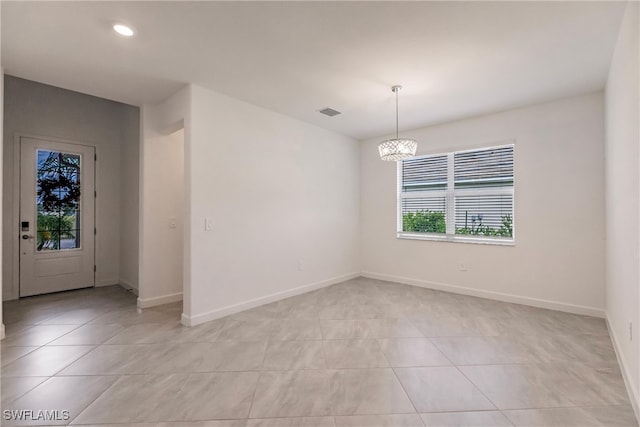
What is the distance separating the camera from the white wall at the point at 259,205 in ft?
10.9

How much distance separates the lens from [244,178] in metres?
3.75

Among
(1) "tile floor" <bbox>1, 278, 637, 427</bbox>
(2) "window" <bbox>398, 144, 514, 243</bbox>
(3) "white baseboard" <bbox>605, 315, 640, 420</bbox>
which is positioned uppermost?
(2) "window" <bbox>398, 144, 514, 243</bbox>

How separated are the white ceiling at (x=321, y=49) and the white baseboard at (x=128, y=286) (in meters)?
Answer: 2.82

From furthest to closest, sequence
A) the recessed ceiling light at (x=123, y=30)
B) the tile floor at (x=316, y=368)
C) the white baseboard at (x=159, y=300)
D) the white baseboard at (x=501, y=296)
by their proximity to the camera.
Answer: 1. the white baseboard at (x=159, y=300)
2. the white baseboard at (x=501, y=296)
3. the recessed ceiling light at (x=123, y=30)
4. the tile floor at (x=316, y=368)

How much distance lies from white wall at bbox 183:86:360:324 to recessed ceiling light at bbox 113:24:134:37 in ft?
3.15

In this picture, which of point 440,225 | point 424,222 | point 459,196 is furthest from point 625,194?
point 424,222

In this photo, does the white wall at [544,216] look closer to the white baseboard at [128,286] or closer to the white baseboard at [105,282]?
the white baseboard at [128,286]

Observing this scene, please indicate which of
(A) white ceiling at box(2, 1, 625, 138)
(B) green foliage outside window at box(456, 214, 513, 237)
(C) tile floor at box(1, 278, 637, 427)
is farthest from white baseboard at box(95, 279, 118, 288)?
(B) green foliage outside window at box(456, 214, 513, 237)

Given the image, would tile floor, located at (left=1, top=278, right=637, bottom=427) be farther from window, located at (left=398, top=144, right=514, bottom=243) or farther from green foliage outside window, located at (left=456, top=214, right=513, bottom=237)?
window, located at (left=398, top=144, right=514, bottom=243)

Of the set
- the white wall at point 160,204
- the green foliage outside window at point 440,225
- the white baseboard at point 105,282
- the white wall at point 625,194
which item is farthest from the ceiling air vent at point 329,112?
the white baseboard at point 105,282

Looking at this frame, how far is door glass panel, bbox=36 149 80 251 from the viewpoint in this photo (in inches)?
170

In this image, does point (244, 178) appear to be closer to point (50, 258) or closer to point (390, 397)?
point (390, 397)

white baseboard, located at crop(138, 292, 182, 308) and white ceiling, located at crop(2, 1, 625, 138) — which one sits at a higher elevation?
white ceiling, located at crop(2, 1, 625, 138)

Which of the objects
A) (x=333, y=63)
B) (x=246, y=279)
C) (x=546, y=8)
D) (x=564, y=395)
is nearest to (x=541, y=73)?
(x=546, y=8)
